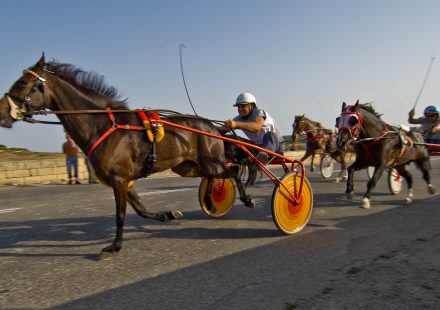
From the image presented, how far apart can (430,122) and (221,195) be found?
585cm

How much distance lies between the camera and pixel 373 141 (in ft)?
24.2

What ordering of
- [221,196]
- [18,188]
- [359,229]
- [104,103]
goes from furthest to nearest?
[18,188] < [221,196] < [359,229] < [104,103]

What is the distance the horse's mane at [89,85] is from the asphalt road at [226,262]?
176 centimetres

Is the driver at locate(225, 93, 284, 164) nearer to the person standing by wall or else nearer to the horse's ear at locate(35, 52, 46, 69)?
the horse's ear at locate(35, 52, 46, 69)

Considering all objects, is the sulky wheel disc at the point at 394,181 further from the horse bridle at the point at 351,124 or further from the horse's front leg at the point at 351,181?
the horse bridle at the point at 351,124

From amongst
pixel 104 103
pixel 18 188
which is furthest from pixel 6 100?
pixel 18 188

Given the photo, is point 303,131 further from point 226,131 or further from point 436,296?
point 436,296

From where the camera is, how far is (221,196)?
6.52 meters

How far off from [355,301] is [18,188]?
38.7ft

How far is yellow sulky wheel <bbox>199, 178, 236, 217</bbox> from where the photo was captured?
6.43 meters

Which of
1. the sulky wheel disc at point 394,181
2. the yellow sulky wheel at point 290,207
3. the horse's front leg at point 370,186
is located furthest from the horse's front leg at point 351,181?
the yellow sulky wheel at point 290,207

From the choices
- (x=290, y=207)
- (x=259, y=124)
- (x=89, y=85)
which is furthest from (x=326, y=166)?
(x=89, y=85)

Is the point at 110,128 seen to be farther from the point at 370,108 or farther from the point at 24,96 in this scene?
the point at 370,108

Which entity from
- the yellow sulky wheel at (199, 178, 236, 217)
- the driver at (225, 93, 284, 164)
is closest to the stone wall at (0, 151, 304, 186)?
the yellow sulky wheel at (199, 178, 236, 217)
